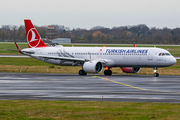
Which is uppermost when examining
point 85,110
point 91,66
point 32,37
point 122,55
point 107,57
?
point 32,37

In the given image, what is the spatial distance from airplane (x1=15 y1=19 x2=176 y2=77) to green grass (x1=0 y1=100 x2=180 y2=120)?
81.9 feet

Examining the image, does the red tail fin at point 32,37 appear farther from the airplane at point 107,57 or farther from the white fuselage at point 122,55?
the white fuselage at point 122,55

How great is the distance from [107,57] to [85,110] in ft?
97.8

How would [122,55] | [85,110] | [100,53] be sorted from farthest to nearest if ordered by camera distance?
1. [100,53]
2. [122,55]
3. [85,110]

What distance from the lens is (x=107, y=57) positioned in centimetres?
4812

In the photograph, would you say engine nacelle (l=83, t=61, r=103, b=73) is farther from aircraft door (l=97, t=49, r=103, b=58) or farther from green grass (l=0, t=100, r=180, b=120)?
green grass (l=0, t=100, r=180, b=120)

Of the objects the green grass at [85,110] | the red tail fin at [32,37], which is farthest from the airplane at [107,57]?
the green grass at [85,110]

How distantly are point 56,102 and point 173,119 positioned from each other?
8.00 metres

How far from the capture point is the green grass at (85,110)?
1691cm

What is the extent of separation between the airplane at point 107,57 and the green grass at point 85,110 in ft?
81.9

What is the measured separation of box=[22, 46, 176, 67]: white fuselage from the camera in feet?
149

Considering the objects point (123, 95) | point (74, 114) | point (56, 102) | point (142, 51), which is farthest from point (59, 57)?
point (74, 114)

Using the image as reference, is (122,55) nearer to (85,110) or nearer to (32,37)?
(32,37)

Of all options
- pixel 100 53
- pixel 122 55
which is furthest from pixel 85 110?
pixel 100 53
